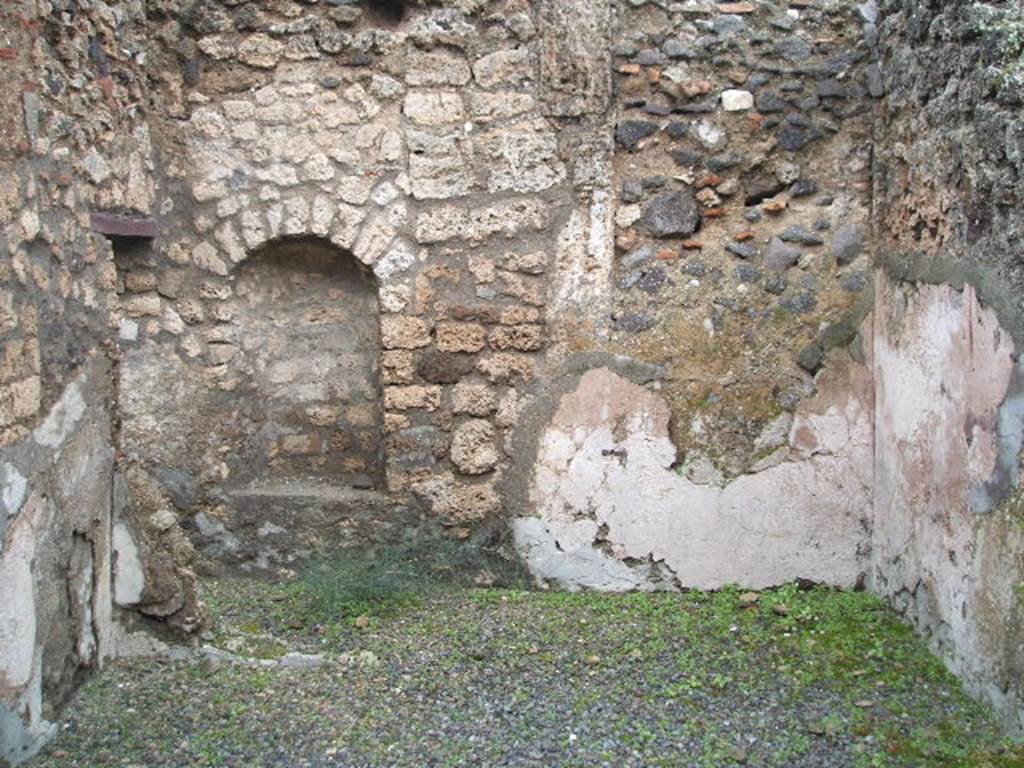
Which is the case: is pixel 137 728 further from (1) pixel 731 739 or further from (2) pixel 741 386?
(2) pixel 741 386

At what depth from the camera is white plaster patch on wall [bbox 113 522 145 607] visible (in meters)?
3.88

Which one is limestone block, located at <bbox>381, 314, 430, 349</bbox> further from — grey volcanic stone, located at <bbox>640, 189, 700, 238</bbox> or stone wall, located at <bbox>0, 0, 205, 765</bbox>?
stone wall, located at <bbox>0, 0, 205, 765</bbox>

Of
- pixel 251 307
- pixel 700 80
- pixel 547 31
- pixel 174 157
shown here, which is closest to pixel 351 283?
pixel 251 307

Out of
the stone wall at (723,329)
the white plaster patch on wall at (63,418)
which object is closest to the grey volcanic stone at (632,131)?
the stone wall at (723,329)

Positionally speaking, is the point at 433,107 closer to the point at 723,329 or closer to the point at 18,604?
the point at 723,329

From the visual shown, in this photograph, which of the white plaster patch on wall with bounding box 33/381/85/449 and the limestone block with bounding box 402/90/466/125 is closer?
the white plaster patch on wall with bounding box 33/381/85/449

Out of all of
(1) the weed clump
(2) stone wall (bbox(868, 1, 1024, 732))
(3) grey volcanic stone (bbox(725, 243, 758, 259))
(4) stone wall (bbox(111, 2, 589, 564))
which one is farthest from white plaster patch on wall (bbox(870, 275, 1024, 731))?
(1) the weed clump

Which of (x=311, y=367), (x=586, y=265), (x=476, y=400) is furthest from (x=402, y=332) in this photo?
(x=586, y=265)

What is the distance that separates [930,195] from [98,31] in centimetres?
320

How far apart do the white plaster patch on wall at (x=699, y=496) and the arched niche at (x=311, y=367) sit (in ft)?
2.95

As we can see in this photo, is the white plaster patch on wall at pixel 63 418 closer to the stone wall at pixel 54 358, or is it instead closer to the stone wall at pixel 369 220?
the stone wall at pixel 54 358

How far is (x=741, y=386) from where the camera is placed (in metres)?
4.75

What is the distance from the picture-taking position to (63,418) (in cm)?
349

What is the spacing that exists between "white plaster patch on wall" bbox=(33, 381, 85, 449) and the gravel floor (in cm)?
88
